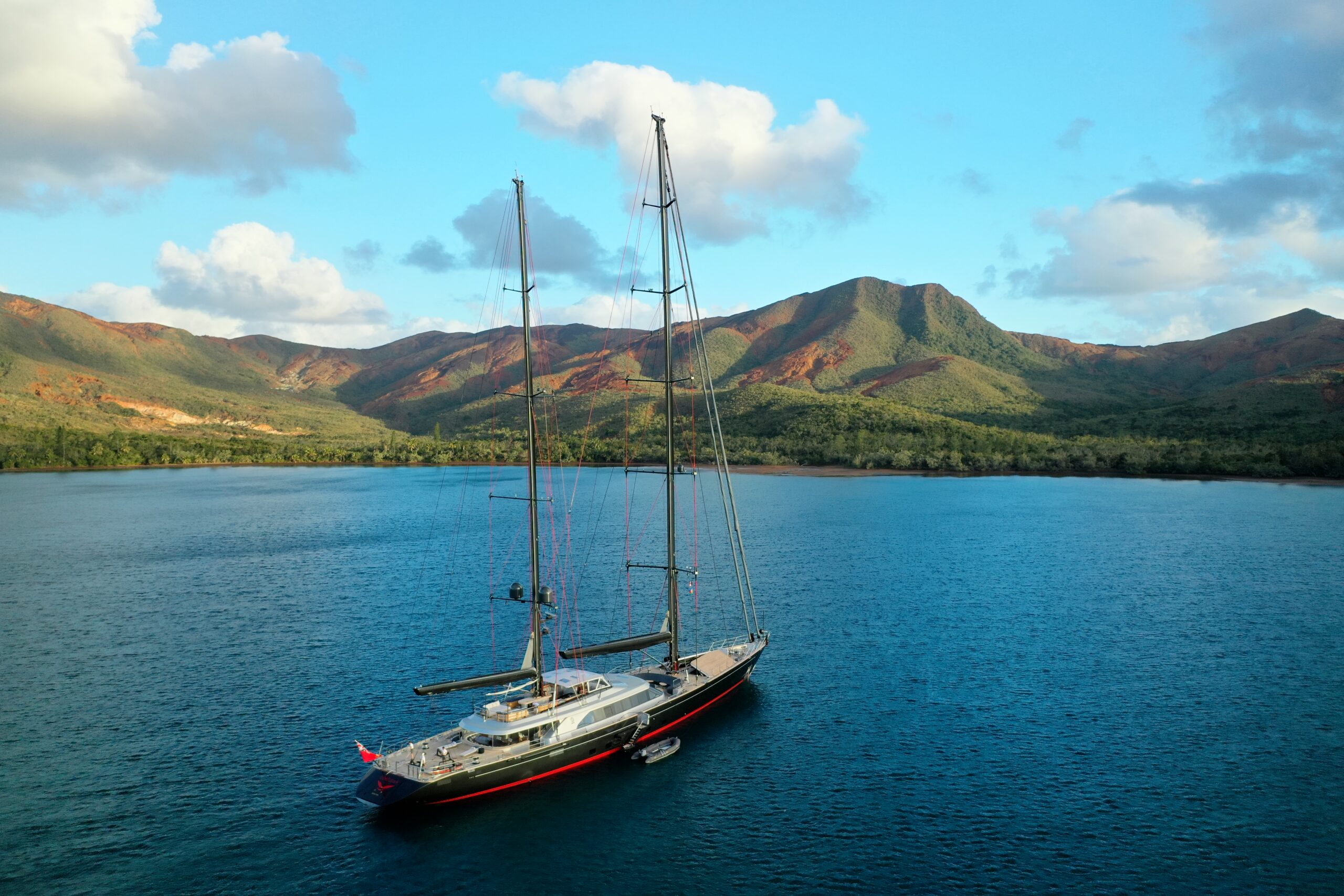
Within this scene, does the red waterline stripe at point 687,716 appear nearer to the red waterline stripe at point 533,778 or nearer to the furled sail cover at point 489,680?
the red waterline stripe at point 533,778

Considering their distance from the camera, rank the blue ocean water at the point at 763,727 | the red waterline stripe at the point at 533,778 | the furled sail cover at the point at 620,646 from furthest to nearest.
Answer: the furled sail cover at the point at 620,646 < the red waterline stripe at the point at 533,778 < the blue ocean water at the point at 763,727

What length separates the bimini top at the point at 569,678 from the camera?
35.7 meters

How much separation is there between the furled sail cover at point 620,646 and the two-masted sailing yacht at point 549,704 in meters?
0.07

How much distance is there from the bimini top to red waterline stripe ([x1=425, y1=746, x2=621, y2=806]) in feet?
9.31

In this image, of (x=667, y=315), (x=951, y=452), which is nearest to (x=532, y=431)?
(x=667, y=315)

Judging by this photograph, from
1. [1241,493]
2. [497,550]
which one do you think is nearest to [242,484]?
[497,550]

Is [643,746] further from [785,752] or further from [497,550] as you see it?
[497,550]

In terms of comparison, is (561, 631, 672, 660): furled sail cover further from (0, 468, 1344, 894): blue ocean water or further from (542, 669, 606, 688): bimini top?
(0, 468, 1344, 894): blue ocean water

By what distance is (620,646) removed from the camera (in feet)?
128

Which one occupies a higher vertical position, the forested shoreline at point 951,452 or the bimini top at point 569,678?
the forested shoreline at point 951,452

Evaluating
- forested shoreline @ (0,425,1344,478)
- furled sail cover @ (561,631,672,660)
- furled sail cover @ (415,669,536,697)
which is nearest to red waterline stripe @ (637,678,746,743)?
furled sail cover @ (561,631,672,660)

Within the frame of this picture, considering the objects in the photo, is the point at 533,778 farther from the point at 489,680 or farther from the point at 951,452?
the point at 951,452

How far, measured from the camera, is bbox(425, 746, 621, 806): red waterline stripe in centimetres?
3139

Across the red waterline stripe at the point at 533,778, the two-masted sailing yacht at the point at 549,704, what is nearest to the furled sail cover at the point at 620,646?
the two-masted sailing yacht at the point at 549,704
